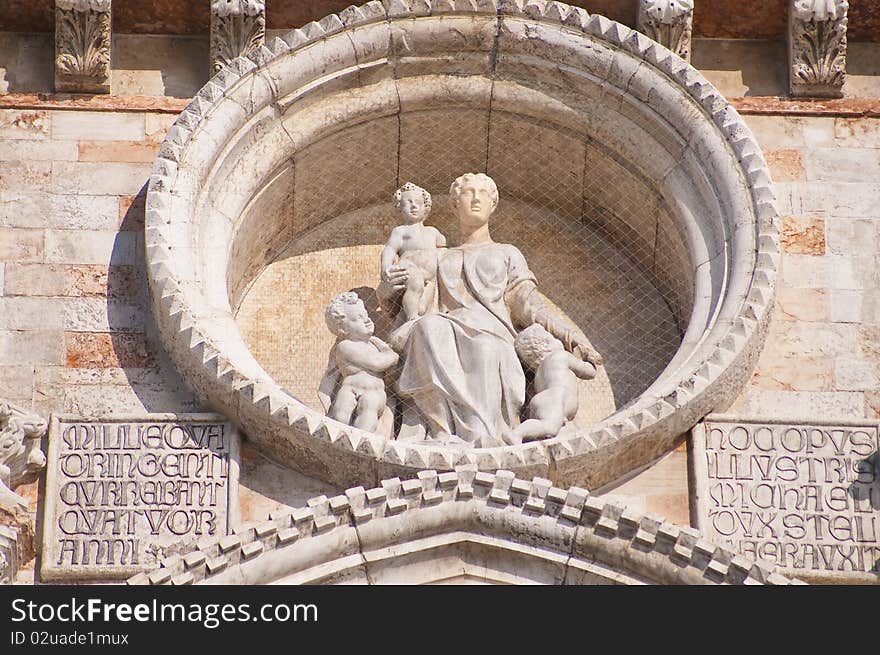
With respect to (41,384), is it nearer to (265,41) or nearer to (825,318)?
(265,41)

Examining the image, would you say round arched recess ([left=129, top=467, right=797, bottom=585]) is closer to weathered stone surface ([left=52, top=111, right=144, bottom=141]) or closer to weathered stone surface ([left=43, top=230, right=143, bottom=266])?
weathered stone surface ([left=43, top=230, right=143, bottom=266])

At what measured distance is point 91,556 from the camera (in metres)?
10.3

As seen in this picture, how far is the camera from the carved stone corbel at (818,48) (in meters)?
11.9

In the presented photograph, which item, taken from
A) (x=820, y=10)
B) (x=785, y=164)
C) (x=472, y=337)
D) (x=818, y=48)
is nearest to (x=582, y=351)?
(x=472, y=337)

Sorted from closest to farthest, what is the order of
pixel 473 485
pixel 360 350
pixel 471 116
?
pixel 473 485, pixel 360 350, pixel 471 116

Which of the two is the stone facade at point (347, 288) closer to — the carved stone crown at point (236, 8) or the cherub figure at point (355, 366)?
the carved stone crown at point (236, 8)

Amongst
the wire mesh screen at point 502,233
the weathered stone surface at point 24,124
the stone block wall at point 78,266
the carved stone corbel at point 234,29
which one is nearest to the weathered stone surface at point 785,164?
the wire mesh screen at point 502,233

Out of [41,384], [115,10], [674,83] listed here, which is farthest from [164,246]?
[674,83]

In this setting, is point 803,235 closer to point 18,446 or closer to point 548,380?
point 548,380

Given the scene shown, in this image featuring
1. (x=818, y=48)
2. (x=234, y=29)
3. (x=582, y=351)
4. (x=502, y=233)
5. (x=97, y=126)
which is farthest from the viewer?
(x=502, y=233)

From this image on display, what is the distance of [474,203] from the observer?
11719 millimetres

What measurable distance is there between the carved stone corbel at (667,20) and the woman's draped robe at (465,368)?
4.64 ft

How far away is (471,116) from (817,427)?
7.52 ft

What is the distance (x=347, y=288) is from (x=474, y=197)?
0.71m
